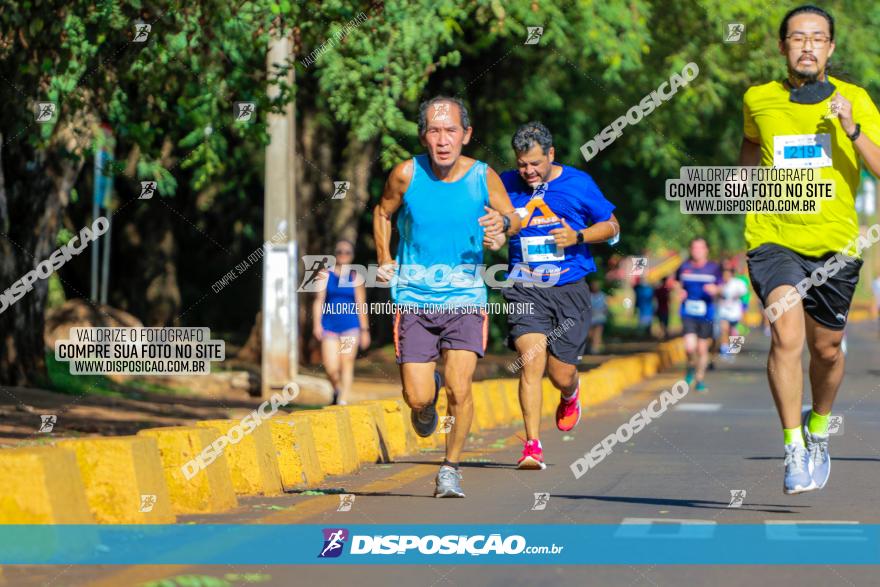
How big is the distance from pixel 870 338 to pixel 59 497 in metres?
42.0

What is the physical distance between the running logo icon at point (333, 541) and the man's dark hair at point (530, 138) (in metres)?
3.91

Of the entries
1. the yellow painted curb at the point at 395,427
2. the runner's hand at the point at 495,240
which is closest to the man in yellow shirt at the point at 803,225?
the runner's hand at the point at 495,240

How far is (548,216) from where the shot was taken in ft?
38.2

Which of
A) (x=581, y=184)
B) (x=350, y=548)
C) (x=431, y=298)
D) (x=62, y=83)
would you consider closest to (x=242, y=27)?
(x=62, y=83)

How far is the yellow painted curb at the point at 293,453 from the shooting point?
10758 mm

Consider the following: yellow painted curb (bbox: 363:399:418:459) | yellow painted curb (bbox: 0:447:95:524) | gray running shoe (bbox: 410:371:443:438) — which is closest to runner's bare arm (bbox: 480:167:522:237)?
gray running shoe (bbox: 410:371:443:438)

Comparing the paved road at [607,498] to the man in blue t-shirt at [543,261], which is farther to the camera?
the man in blue t-shirt at [543,261]

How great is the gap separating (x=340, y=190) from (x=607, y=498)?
15.9 m

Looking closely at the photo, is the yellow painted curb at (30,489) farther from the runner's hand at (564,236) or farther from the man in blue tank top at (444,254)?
the runner's hand at (564,236)

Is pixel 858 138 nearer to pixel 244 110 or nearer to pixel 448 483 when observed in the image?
pixel 448 483

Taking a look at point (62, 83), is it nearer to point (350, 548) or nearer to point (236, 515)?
point (236, 515)

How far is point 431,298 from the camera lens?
9.93 meters

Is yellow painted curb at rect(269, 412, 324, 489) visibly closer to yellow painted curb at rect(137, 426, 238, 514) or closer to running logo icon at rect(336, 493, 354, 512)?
running logo icon at rect(336, 493, 354, 512)

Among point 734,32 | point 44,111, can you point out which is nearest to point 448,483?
point 44,111
